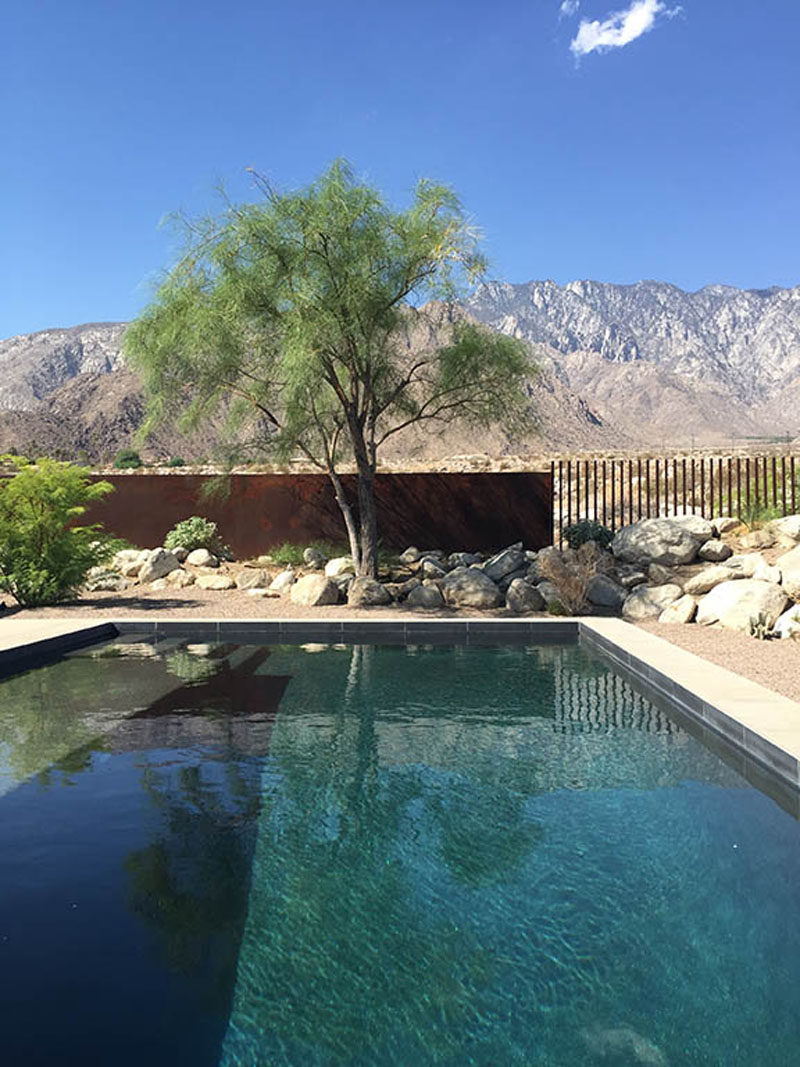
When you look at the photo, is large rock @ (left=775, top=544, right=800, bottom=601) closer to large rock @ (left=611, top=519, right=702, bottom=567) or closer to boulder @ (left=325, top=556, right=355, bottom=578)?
large rock @ (left=611, top=519, right=702, bottom=567)

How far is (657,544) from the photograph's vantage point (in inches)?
489

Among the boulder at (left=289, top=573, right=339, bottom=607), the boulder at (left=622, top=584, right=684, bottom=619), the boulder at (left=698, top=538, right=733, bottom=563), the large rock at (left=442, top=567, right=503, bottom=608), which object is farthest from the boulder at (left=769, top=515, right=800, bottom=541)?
the boulder at (left=289, top=573, right=339, bottom=607)

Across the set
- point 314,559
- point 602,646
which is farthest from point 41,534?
point 602,646

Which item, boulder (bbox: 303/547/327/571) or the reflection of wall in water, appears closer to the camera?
the reflection of wall in water

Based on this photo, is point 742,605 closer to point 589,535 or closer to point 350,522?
point 589,535

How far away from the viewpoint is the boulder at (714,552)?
487 inches

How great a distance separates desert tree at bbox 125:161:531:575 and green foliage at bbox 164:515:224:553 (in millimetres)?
2263

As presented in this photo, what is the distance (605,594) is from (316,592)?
12.7 ft

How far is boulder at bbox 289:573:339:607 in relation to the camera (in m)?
11.9

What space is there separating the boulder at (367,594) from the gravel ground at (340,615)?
24cm

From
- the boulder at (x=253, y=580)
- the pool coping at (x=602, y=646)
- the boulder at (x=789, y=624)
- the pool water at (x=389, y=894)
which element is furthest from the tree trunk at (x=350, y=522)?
the pool water at (x=389, y=894)

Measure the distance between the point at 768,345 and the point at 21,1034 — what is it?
163 metres

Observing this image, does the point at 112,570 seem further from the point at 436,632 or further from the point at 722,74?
the point at 722,74

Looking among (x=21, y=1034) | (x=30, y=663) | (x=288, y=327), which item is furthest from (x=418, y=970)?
(x=288, y=327)
